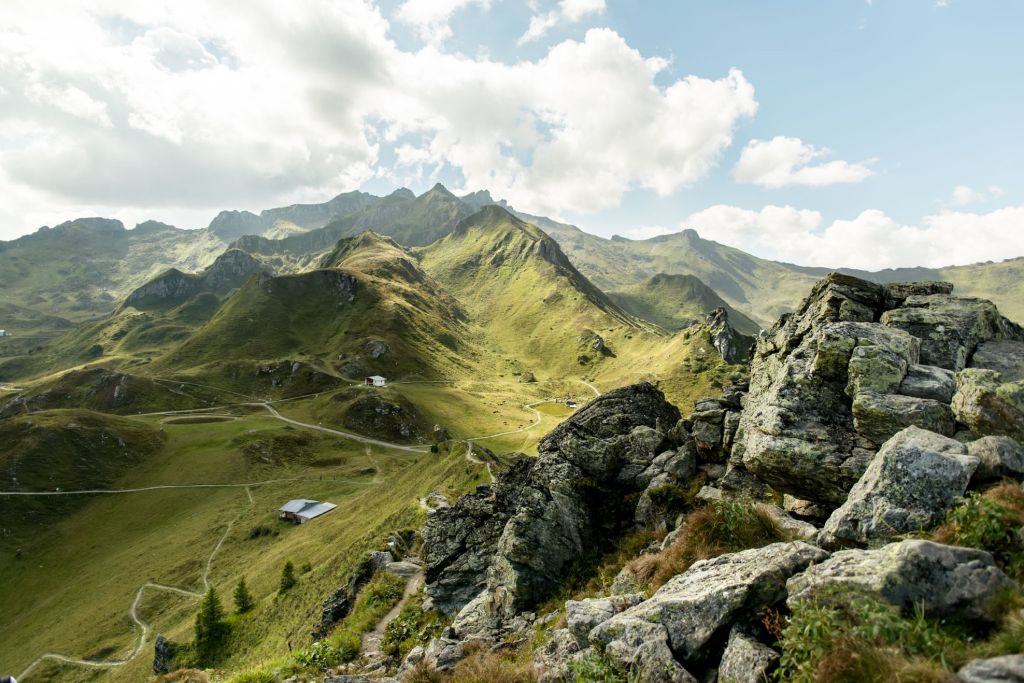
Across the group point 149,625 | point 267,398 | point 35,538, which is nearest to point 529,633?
point 149,625

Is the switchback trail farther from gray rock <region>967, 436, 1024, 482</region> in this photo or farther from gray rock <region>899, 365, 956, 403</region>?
gray rock <region>967, 436, 1024, 482</region>

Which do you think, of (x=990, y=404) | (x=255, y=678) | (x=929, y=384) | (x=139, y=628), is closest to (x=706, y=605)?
(x=990, y=404)

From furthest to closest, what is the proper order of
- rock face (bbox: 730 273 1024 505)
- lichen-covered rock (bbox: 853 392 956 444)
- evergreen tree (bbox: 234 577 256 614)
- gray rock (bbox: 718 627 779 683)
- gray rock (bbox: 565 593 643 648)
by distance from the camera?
evergreen tree (bbox: 234 577 256 614) → rock face (bbox: 730 273 1024 505) → lichen-covered rock (bbox: 853 392 956 444) → gray rock (bbox: 565 593 643 648) → gray rock (bbox: 718 627 779 683)

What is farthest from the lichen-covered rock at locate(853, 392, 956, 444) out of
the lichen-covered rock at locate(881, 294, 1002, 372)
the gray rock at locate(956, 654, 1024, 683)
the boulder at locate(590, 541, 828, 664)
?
the gray rock at locate(956, 654, 1024, 683)

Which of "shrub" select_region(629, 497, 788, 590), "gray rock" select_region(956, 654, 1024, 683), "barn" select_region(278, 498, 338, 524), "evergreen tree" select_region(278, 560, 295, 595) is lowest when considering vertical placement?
"barn" select_region(278, 498, 338, 524)

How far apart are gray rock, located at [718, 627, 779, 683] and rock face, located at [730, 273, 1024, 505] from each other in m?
8.33

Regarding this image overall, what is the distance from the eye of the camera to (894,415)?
15.6 metres

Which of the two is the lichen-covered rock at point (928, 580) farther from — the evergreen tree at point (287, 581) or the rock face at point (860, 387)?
the evergreen tree at point (287, 581)

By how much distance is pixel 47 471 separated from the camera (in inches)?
4011

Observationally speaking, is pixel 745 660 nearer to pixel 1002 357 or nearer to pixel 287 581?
pixel 1002 357

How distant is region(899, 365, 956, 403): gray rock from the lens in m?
16.0

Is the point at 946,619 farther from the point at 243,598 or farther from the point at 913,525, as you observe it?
the point at 243,598

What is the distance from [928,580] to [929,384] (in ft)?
36.3

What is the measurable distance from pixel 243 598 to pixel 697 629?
164 ft
